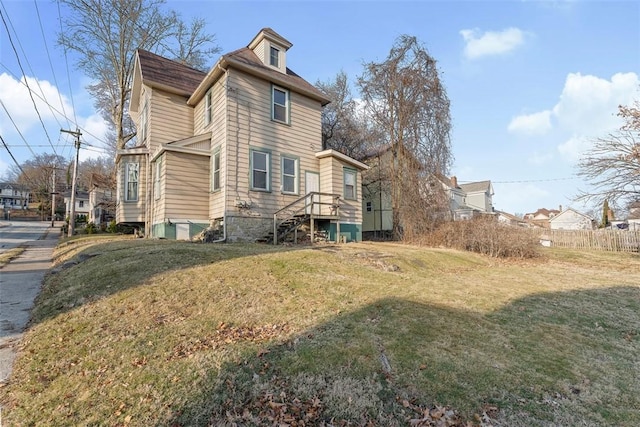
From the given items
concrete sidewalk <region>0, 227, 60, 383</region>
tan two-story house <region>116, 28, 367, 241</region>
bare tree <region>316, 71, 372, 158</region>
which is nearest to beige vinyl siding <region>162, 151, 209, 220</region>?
tan two-story house <region>116, 28, 367, 241</region>

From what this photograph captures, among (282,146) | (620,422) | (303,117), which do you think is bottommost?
(620,422)

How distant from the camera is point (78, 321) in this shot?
4703 mm

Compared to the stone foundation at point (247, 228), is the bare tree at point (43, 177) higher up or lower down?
higher up

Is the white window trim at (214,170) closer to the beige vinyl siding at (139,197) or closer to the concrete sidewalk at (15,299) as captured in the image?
the beige vinyl siding at (139,197)

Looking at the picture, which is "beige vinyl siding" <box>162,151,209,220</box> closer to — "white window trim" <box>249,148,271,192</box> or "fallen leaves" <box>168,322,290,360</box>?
"white window trim" <box>249,148,271,192</box>

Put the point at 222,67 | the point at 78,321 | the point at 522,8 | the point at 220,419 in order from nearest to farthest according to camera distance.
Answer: the point at 220,419 → the point at 78,321 → the point at 522,8 → the point at 222,67

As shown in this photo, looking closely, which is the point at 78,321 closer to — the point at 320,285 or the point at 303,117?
the point at 320,285

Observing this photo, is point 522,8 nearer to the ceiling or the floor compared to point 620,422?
nearer to the ceiling

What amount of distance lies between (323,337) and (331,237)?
1062cm

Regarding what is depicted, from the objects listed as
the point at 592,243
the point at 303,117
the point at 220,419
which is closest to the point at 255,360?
the point at 220,419

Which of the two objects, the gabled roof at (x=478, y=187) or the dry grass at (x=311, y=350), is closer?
the dry grass at (x=311, y=350)

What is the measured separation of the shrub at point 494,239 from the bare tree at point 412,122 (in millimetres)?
3060

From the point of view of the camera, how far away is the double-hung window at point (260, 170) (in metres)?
12.8

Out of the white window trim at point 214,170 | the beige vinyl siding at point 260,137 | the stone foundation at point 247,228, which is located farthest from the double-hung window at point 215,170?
the stone foundation at point 247,228
